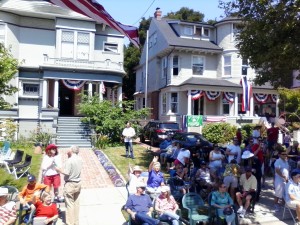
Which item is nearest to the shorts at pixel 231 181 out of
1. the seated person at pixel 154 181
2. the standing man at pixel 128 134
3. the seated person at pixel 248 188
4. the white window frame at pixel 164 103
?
the seated person at pixel 248 188

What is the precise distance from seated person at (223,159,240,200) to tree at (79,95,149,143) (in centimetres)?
1144

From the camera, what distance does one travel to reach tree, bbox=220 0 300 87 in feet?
32.9

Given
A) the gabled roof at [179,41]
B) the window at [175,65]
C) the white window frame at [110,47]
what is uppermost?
the gabled roof at [179,41]

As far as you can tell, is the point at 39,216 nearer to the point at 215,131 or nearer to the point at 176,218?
the point at 176,218

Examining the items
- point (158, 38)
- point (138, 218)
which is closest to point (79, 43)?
point (158, 38)

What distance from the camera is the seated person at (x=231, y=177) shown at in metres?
9.59

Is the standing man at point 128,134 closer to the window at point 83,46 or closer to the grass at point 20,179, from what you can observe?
the grass at point 20,179

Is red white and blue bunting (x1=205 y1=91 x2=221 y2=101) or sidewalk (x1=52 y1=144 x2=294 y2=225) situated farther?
red white and blue bunting (x1=205 y1=91 x2=221 y2=101)

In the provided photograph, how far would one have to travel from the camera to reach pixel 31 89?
23.7 m

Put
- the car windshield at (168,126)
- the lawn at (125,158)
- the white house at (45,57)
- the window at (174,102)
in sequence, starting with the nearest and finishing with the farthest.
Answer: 1. the lawn at (125,158)
2. the car windshield at (168,126)
3. the white house at (45,57)
4. the window at (174,102)

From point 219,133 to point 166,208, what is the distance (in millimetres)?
16053

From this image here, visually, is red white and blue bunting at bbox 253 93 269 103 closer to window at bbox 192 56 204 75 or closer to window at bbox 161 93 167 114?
window at bbox 192 56 204 75

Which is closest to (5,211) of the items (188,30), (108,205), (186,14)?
(108,205)

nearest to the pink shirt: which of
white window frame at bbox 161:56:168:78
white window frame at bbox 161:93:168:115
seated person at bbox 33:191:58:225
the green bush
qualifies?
seated person at bbox 33:191:58:225
